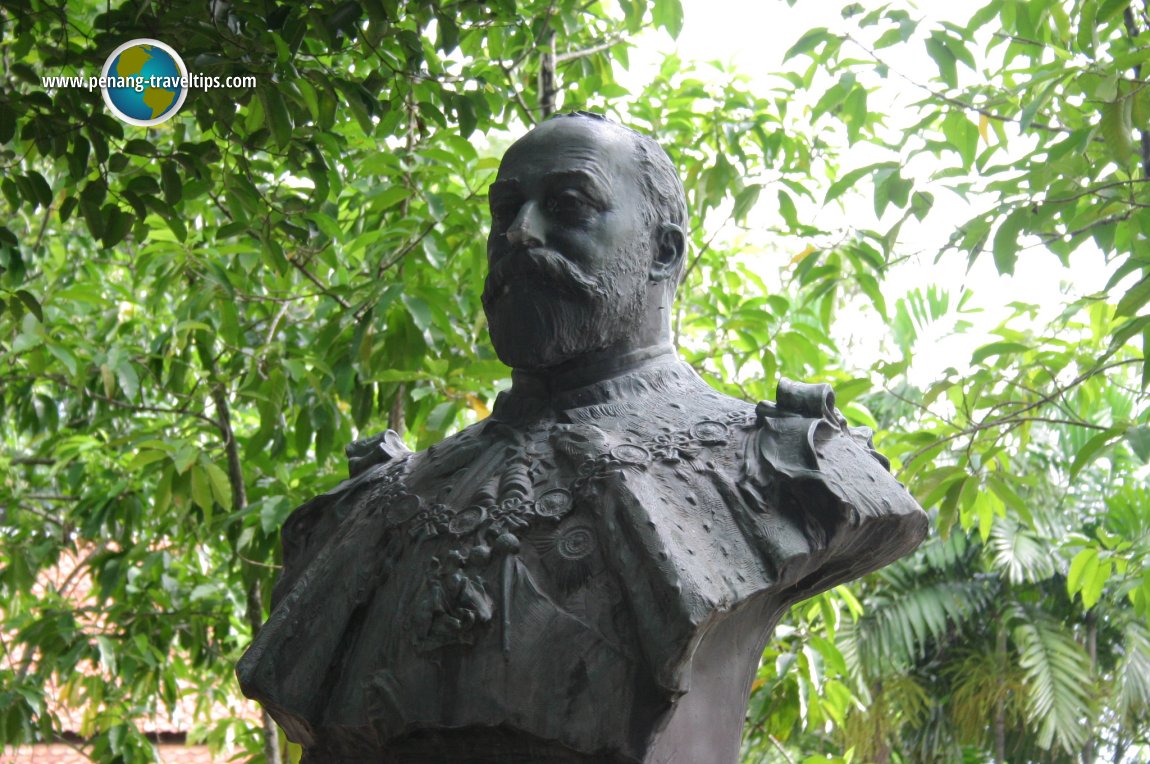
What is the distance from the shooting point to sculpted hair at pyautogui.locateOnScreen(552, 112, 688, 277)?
2.78 m

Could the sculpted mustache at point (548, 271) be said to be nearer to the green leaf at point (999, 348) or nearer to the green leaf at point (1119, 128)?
the green leaf at point (1119, 128)

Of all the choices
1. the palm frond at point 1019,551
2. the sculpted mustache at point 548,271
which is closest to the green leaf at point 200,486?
the sculpted mustache at point 548,271

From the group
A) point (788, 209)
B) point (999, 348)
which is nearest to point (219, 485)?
point (788, 209)

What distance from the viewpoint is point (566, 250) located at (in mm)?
2619

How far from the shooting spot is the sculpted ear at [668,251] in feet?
9.13

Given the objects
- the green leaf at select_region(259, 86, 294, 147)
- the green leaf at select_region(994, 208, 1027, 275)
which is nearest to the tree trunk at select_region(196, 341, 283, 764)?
the green leaf at select_region(259, 86, 294, 147)

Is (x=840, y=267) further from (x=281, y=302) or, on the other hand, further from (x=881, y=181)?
(x=281, y=302)

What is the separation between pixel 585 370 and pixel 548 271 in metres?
0.23

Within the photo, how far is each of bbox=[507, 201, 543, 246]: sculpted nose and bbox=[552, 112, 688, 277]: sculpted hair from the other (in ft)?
0.78

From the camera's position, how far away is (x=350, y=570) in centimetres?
263

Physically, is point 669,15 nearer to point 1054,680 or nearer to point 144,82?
point 144,82

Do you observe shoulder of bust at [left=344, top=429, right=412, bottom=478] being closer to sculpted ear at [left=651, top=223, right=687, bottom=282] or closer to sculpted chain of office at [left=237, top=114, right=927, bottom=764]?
sculpted chain of office at [left=237, top=114, right=927, bottom=764]

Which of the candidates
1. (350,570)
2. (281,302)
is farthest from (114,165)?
(350,570)

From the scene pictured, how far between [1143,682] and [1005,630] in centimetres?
130
